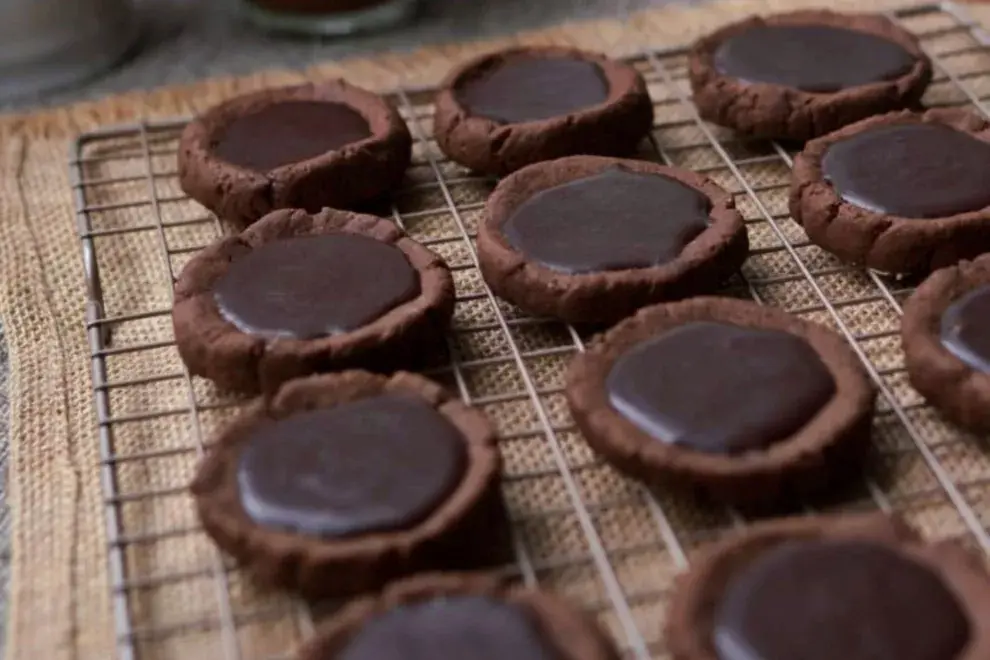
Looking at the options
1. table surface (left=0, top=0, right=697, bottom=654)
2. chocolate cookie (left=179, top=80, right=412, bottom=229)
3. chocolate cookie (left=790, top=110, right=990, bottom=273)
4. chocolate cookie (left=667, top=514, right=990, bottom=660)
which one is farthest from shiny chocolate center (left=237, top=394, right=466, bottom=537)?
table surface (left=0, top=0, right=697, bottom=654)

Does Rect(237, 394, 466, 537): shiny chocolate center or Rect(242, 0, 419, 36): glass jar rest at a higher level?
Rect(237, 394, 466, 537): shiny chocolate center

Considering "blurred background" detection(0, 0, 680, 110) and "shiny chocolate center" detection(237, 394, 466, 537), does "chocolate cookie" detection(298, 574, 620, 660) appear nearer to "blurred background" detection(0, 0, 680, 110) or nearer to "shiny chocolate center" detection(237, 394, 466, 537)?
"shiny chocolate center" detection(237, 394, 466, 537)

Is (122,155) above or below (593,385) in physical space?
below

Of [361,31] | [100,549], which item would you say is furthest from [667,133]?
[100,549]

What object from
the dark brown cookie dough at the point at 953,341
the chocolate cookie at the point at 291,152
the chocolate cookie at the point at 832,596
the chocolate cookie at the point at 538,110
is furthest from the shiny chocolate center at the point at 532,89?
the chocolate cookie at the point at 832,596

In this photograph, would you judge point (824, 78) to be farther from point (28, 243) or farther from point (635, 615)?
point (28, 243)

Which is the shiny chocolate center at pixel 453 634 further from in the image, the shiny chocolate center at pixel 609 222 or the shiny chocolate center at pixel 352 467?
the shiny chocolate center at pixel 609 222
